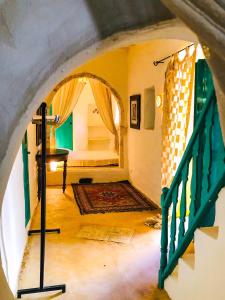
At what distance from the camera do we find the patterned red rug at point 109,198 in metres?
4.49

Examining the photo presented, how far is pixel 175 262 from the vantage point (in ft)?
7.70

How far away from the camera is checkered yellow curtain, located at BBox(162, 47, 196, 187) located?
11.0 ft

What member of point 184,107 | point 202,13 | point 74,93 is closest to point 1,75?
point 202,13

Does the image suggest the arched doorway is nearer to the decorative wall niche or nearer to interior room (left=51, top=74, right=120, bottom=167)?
the decorative wall niche

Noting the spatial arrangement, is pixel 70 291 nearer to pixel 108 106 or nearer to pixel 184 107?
pixel 184 107

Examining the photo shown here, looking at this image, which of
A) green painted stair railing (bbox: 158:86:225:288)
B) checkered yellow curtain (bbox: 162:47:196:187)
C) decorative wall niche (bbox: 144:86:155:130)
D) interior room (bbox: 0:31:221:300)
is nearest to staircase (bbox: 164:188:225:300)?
green painted stair railing (bbox: 158:86:225:288)

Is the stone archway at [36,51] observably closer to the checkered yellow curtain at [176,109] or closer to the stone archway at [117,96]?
the checkered yellow curtain at [176,109]

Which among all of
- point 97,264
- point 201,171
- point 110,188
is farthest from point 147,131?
point 201,171

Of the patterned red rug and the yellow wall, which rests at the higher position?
the yellow wall

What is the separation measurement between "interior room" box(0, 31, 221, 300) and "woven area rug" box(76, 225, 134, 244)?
0.01 metres

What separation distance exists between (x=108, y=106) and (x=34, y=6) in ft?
22.2

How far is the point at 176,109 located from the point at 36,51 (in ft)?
9.53

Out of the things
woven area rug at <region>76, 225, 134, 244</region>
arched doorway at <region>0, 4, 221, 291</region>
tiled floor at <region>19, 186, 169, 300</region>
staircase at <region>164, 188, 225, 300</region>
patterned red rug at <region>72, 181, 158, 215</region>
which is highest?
arched doorway at <region>0, 4, 221, 291</region>

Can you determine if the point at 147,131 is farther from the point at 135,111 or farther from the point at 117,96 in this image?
the point at 117,96
